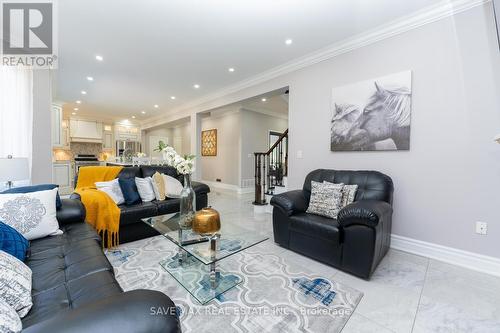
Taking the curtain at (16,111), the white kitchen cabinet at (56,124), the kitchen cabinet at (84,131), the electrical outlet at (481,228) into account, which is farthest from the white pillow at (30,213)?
the kitchen cabinet at (84,131)

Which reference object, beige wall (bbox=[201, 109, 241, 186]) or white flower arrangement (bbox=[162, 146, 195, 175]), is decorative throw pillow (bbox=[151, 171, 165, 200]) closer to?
white flower arrangement (bbox=[162, 146, 195, 175])

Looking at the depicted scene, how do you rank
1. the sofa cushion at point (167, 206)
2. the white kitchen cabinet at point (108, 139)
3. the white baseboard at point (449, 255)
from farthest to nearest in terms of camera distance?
the white kitchen cabinet at point (108, 139) < the sofa cushion at point (167, 206) < the white baseboard at point (449, 255)

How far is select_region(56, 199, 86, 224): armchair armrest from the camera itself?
205cm

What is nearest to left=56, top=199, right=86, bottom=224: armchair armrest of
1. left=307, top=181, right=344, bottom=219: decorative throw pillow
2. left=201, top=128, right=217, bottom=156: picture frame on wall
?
left=307, top=181, right=344, bottom=219: decorative throw pillow

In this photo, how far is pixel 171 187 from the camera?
340cm

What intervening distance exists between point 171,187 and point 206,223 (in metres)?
1.83

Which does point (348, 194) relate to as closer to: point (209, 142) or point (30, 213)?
point (30, 213)

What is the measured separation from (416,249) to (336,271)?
3.82 ft

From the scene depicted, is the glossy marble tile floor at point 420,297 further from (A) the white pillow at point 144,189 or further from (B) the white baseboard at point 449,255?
(A) the white pillow at point 144,189

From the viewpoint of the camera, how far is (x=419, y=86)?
2486 mm

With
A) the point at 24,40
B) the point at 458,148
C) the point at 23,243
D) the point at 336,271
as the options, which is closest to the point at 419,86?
the point at 458,148

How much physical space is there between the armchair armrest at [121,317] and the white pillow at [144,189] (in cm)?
263

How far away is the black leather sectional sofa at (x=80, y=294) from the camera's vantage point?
64 cm

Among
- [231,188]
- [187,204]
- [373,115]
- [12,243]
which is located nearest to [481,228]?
[373,115]
